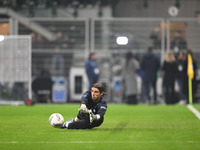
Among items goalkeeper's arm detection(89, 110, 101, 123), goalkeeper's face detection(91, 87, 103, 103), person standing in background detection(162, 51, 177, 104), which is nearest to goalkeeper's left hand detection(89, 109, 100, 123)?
goalkeeper's arm detection(89, 110, 101, 123)

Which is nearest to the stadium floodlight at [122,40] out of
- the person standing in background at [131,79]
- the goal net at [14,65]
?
the person standing in background at [131,79]

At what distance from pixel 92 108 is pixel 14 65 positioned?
446 inches

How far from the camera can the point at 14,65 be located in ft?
68.5

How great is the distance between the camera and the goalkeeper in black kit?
9734mm

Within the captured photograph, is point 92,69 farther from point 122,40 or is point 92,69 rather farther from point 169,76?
point 169,76

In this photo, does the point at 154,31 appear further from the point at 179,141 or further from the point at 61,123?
the point at 179,141

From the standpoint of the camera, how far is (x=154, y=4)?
32125mm

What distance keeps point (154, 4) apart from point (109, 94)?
1031 cm

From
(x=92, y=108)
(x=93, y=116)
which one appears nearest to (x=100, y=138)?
(x=93, y=116)

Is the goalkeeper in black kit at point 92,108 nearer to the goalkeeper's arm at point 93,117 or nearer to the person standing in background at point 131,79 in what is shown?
the goalkeeper's arm at point 93,117

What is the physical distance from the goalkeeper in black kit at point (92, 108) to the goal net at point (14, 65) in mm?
11064

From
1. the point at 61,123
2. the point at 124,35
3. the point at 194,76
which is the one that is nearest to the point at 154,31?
the point at 124,35

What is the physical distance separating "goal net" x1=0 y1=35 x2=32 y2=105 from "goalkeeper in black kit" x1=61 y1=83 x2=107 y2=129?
11.1m

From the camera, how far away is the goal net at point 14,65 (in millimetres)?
20906
